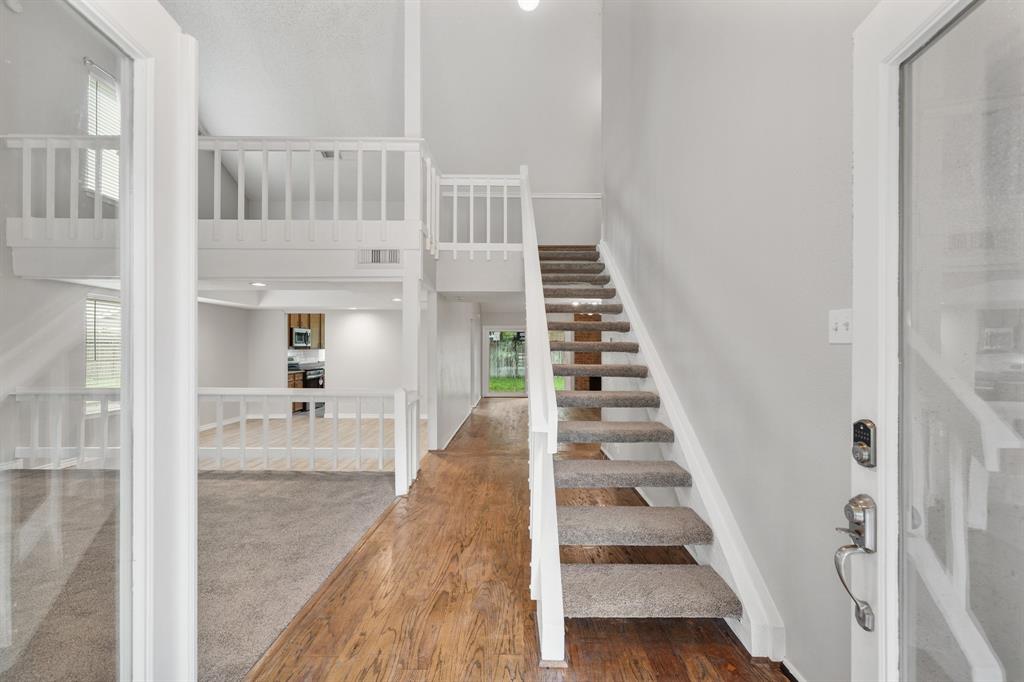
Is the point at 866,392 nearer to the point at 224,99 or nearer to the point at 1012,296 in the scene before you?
the point at 1012,296

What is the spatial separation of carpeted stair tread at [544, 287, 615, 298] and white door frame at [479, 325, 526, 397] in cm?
711

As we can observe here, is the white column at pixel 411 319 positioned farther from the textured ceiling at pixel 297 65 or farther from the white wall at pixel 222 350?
the white wall at pixel 222 350

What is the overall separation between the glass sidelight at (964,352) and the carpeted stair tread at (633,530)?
1307mm

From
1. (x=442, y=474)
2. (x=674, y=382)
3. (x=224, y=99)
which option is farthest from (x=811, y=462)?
(x=224, y=99)

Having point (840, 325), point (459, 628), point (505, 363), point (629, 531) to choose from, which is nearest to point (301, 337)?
point (505, 363)

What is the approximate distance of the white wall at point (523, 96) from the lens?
18.7 ft

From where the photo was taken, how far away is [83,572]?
0.92 meters

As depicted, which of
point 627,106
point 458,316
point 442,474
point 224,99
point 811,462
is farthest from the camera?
point 458,316

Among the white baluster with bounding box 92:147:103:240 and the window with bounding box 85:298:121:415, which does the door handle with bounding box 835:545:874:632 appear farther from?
the white baluster with bounding box 92:147:103:240

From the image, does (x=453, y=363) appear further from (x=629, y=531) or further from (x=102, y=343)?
(x=102, y=343)

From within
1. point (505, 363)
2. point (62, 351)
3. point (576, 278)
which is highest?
point (576, 278)

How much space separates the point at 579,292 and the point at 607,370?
4.06ft

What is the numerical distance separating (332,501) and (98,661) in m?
2.87

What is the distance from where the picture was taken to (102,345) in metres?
0.98
